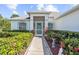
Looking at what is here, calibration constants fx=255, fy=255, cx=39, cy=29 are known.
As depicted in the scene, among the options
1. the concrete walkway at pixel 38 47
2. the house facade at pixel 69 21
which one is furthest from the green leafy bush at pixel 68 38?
the concrete walkway at pixel 38 47

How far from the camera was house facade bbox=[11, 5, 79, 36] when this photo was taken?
5.55 metres

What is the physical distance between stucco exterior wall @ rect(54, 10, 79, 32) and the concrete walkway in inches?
17.4

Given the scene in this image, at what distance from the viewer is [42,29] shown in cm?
568

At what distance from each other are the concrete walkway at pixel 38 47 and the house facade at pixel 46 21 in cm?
16

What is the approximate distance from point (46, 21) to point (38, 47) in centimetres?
61

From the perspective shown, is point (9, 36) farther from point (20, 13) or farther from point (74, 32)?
point (74, 32)

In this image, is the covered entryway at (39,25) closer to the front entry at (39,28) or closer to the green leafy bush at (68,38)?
the front entry at (39,28)

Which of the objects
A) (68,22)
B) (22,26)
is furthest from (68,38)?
(22,26)

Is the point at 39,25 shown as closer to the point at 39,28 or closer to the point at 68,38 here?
the point at 39,28

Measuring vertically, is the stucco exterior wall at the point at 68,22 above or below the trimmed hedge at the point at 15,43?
above

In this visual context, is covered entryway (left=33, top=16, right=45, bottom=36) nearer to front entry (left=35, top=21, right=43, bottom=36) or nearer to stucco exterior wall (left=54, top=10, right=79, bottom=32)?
front entry (left=35, top=21, right=43, bottom=36)

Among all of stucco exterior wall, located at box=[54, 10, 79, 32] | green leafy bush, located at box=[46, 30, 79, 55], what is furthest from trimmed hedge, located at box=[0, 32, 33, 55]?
stucco exterior wall, located at box=[54, 10, 79, 32]

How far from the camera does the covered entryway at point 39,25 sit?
561cm
